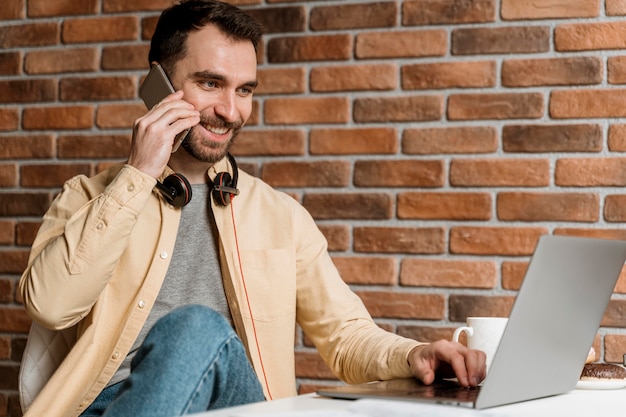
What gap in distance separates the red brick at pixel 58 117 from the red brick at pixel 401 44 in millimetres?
879

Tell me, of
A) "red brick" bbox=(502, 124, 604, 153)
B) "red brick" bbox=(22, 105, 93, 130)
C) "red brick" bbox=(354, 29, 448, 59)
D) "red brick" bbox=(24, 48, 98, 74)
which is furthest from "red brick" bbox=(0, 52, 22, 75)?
"red brick" bbox=(502, 124, 604, 153)

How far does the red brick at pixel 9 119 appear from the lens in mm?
2754

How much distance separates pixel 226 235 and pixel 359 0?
34.2 inches

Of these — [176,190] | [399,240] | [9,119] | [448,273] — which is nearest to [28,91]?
[9,119]

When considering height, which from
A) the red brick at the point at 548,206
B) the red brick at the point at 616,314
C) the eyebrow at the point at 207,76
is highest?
the eyebrow at the point at 207,76

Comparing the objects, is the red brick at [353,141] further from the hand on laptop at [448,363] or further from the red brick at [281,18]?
the hand on laptop at [448,363]

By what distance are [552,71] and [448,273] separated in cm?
60

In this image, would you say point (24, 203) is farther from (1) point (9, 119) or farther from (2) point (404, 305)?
(2) point (404, 305)

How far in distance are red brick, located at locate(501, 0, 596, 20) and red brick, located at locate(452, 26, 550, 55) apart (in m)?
0.03

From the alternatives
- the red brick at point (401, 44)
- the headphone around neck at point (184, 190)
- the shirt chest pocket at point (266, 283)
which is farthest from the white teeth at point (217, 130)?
the red brick at point (401, 44)

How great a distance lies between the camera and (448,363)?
1432 mm

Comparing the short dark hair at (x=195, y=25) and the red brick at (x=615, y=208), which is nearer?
the short dark hair at (x=195, y=25)

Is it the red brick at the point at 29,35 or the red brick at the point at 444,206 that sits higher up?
the red brick at the point at 29,35

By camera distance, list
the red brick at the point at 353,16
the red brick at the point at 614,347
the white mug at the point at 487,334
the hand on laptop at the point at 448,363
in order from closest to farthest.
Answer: the hand on laptop at the point at 448,363
the white mug at the point at 487,334
the red brick at the point at 614,347
the red brick at the point at 353,16
